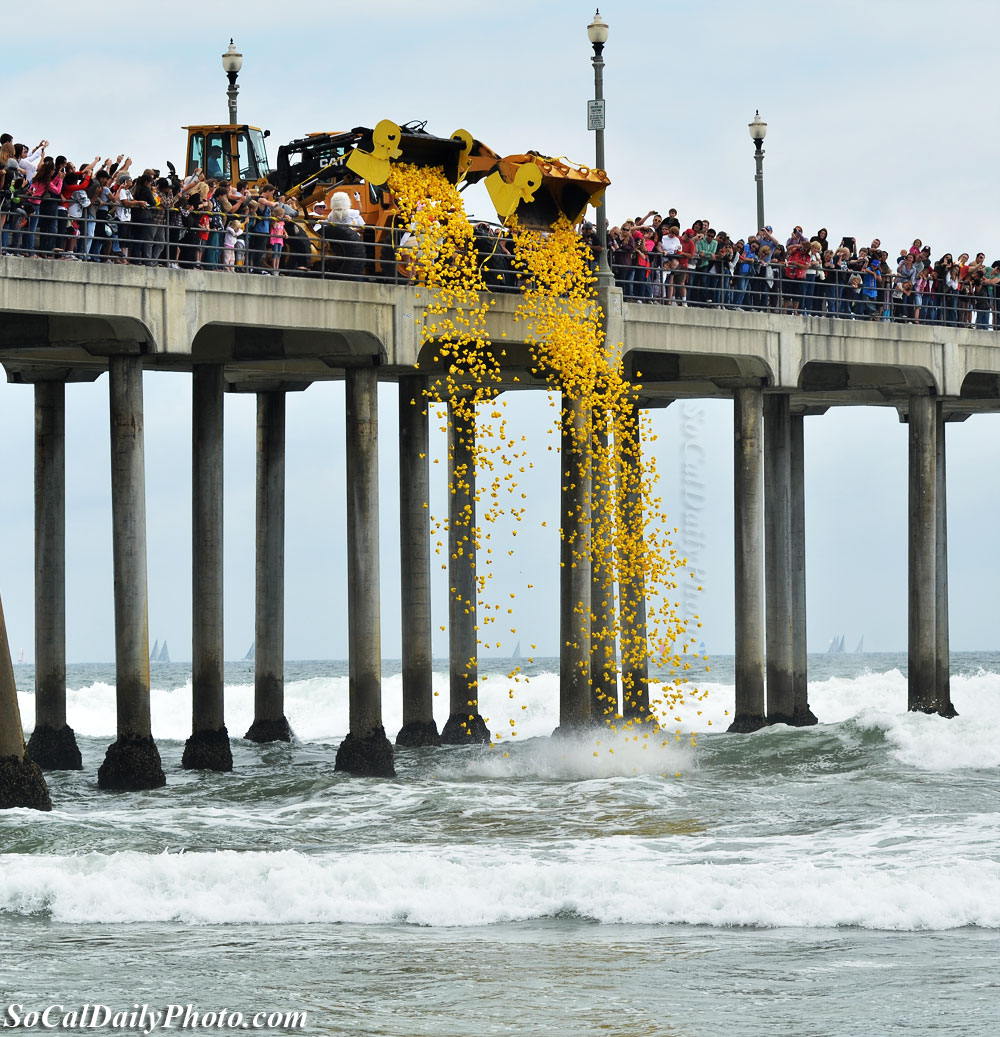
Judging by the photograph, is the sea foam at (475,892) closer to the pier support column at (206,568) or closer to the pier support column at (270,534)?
the pier support column at (206,568)

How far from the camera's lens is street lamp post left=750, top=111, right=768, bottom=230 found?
1676 inches

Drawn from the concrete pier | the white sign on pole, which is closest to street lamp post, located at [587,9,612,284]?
the white sign on pole

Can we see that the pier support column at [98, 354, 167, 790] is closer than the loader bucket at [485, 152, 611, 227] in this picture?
Yes

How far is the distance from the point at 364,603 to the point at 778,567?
35.7ft

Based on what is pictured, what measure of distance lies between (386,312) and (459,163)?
3.24m

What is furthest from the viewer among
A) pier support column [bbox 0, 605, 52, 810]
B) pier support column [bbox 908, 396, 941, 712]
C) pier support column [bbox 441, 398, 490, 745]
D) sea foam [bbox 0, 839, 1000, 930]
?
pier support column [bbox 908, 396, 941, 712]

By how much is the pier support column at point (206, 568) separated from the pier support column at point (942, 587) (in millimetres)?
14083

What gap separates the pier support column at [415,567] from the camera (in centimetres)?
3562

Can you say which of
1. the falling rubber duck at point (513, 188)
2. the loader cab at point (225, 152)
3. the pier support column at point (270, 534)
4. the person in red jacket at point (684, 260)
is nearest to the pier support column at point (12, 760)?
the falling rubber duck at point (513, 188)

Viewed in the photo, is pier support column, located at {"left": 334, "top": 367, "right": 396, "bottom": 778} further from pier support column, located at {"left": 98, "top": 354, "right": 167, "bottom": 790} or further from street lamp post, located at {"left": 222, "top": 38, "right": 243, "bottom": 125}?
street lamp post, located at {"left": 222, "top": 38, "right": 243, "bottom": 125}

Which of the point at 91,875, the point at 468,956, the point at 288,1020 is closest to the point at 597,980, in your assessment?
the point at 468,956

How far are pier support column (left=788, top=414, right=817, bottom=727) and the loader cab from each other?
12.0 metres

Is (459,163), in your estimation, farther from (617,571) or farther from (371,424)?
(617,571)

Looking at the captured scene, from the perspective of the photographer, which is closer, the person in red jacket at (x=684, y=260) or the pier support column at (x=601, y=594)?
the pier support column at (x=601, y=594)
